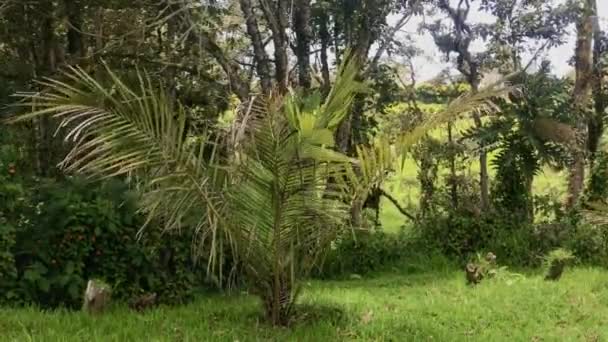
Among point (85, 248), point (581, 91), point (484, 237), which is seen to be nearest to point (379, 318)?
point (85, 248)

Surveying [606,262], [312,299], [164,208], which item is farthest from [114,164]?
[606,262]

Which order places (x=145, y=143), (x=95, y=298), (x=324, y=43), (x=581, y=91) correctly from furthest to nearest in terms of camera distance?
(x=324, y=43)
(x=581, y=91)
(x=95, y=298)
(x=145, y=143)

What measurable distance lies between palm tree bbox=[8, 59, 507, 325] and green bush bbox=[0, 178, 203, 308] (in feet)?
2.65

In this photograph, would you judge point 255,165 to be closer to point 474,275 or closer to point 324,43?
point 474,275

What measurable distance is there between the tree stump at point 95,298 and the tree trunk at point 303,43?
4999mm

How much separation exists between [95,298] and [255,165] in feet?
5.49

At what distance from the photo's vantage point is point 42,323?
443 centimetres

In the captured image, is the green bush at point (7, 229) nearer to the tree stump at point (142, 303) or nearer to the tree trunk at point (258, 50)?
the tree stump at point (142, 303)

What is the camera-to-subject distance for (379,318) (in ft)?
16.7

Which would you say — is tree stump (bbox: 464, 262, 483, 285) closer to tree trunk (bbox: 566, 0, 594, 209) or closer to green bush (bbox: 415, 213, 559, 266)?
green bush (bbox: 415, 213, 559, 266)

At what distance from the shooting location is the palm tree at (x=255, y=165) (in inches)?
159

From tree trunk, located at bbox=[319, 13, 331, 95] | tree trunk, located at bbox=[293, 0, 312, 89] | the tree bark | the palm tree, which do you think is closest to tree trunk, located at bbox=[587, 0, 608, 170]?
tree trunk, located at bbox=[319, 13, 331, 95]

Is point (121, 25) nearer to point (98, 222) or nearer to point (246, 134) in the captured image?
point (98, 222)

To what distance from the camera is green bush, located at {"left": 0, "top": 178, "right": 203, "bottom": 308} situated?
5254mm
